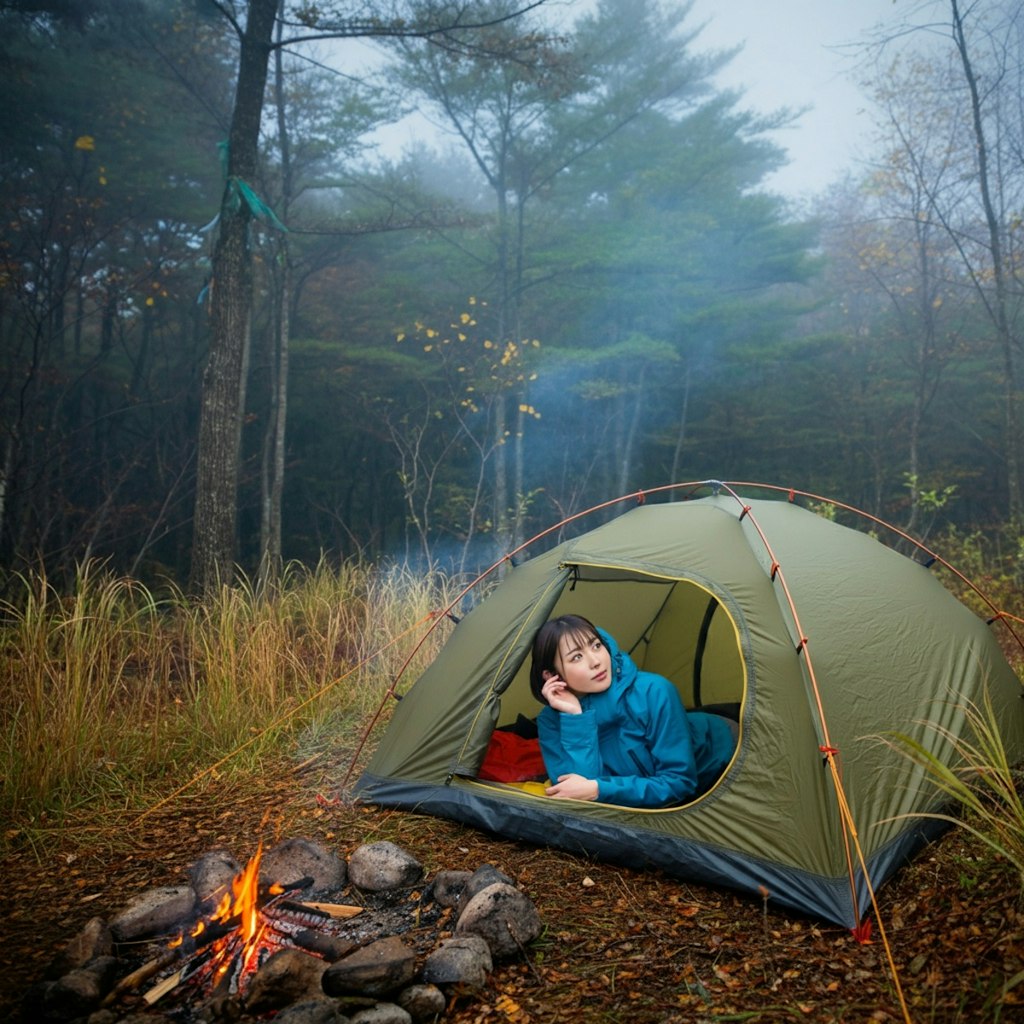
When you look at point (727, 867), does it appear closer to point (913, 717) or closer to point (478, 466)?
point (913, 717)

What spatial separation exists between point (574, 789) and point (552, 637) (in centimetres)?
56

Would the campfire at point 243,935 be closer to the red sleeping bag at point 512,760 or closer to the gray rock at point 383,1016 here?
the gray rock at point 383,1016

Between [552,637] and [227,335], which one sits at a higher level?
[227,335]

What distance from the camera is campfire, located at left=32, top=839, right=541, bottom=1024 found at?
2.04m

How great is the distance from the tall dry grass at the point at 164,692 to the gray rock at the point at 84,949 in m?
1.07

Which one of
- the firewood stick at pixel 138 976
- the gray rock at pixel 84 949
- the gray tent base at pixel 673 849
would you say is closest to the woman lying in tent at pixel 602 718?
the gray tent base at pixel 673 849

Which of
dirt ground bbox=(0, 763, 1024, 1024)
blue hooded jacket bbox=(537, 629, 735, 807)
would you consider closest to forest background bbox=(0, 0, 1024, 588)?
dirt ground bbox=(0, 763, 1024, 1024)

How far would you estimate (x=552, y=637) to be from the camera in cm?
312

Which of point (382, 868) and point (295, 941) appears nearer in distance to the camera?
point (295, 941)

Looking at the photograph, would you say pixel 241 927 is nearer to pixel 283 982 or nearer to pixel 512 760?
pixel 283 982

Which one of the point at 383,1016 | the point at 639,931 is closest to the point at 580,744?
the point at 639,931

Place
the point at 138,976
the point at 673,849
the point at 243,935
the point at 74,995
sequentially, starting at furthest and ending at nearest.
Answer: the point at 673,849 → the point at 243,935 → the point at 138,976 → the point at 74,995

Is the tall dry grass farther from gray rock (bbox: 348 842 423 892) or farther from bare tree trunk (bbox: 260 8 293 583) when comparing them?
bare tree trunk (bbox: 260 8 293 583)

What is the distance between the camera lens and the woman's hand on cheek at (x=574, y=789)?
297 cm
